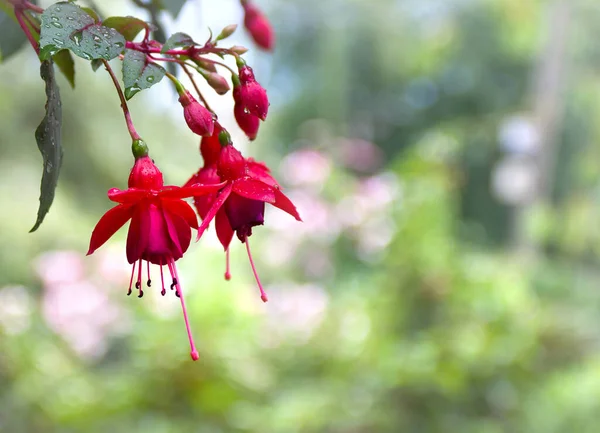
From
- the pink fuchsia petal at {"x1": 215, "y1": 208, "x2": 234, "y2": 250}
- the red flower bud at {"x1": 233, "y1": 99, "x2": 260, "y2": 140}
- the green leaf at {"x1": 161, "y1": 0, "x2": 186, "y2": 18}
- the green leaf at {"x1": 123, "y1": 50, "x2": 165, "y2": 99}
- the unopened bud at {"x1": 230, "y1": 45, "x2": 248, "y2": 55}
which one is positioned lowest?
the pink fuchsia petal at {"x1": 215, "y1": 208, "x2": 234, "y2": 250}

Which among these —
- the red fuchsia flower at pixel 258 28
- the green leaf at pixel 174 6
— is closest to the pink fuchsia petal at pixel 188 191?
the green leaf at pixel 174 6

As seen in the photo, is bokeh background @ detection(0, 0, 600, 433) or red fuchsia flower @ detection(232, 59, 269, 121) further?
bokeh background @ detection(0, 0, 600, 433)

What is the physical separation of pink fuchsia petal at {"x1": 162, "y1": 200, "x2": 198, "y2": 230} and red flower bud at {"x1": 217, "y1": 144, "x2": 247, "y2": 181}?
0.02 meters

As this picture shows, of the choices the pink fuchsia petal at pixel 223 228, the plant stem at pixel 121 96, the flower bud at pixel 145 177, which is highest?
the plant stem at pixel 121 96

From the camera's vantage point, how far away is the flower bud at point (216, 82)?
0.25 meters

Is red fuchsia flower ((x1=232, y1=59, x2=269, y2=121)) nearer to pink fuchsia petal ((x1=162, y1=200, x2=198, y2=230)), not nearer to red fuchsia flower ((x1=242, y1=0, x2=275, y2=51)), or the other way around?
pink fuchsia petal ((x1=162, y1=200, x2=198, y2=230))

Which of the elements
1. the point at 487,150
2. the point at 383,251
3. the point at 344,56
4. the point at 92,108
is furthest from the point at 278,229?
the point at 487,150

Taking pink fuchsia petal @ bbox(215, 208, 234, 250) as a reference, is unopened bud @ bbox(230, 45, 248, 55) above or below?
above

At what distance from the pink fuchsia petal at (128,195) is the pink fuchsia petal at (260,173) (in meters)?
0.05

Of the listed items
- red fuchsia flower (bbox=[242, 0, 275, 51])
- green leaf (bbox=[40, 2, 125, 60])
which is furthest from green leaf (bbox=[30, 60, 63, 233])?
red fuchsia flower (bbox=[242, 0, 275, 51])

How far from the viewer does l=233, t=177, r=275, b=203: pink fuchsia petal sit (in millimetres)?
246

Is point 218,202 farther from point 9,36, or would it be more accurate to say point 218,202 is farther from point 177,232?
point 9,36

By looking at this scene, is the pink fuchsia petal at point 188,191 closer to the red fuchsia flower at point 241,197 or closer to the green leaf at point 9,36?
the red fuchsia flower at point 241,197

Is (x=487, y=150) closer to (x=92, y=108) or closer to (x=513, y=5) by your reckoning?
(x=513, y=5)
